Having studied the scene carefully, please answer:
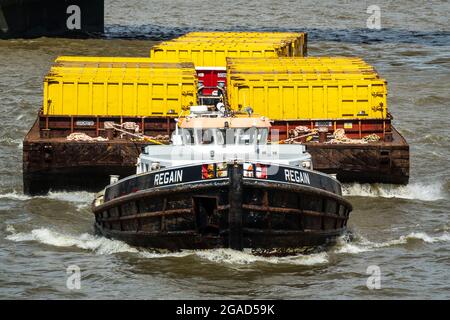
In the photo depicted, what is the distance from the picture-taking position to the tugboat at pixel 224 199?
87.8 feet

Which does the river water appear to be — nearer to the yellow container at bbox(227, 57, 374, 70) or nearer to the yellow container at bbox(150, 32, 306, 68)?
the yellow container at bbox(227, 57, 374, 70)

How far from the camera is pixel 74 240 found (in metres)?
30.7

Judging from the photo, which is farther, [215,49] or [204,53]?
[215,49]

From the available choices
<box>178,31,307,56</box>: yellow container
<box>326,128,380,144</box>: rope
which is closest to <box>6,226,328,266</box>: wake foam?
<box>326,128,380,144</box>: rope

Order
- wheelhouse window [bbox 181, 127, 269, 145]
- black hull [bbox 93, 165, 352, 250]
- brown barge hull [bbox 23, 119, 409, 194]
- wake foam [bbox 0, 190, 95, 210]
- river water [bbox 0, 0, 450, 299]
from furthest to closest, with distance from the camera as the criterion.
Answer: wake foam [bbox 0, 190, 95, 210] → brown barge hull [bbox 23, 119, 409, 194] → wheelhouse window [bbox 181, 127, 269, 145] → black hull [bbox 93, 165, 352, 250] → river water [bbox 0, 0, 450, 299]

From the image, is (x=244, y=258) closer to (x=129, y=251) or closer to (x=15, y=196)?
(x=129, y=251)

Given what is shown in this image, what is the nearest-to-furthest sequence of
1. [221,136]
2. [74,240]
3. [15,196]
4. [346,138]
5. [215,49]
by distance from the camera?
[221,136], [74,240], [346,138], [15,196], [215,49]

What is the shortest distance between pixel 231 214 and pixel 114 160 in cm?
930

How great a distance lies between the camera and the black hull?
26.7 metres

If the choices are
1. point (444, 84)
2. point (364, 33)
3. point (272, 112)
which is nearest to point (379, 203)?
point (272, 112)

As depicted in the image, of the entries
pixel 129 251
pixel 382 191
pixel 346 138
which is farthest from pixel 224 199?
pixel 382 191

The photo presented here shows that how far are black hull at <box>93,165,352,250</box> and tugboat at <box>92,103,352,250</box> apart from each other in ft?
0.07

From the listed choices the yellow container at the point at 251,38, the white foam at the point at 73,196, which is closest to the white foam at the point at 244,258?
the white foam at the point at 73,196
